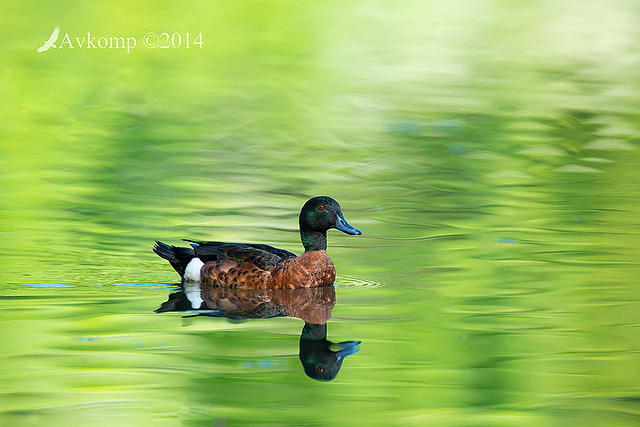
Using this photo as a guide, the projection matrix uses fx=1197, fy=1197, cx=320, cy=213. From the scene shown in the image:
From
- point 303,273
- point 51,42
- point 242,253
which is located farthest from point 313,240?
point 51,42

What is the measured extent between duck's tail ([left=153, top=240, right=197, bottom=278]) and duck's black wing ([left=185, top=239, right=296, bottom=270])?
8cm

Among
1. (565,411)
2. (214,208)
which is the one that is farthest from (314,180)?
(565,411)

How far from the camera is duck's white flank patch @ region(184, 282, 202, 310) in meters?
A: 10.1

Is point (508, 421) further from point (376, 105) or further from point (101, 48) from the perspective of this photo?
point (101, 48)

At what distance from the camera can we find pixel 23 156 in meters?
17.5

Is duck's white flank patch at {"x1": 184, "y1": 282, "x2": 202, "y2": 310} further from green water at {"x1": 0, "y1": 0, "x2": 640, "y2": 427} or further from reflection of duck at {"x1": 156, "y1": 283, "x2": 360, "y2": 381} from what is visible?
green water at {"x1": 0, "y1": 0, "x2": 640, "y2": 427}

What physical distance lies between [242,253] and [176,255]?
0.66 meters

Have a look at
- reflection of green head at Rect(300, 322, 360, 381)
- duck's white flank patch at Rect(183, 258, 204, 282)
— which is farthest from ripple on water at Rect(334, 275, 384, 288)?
reflection of green head at Rect(300, 322, 360, 381)

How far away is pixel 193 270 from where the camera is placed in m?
10.9

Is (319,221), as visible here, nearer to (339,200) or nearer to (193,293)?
(193,293)

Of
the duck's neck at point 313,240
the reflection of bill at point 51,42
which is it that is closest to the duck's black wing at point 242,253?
the duck's neck at point 313,240

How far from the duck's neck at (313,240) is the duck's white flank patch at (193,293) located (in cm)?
110

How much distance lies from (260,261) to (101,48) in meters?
18.9

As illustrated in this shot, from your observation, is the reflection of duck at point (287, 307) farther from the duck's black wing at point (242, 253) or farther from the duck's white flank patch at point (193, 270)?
the duck's black wing at point (242, 253)
